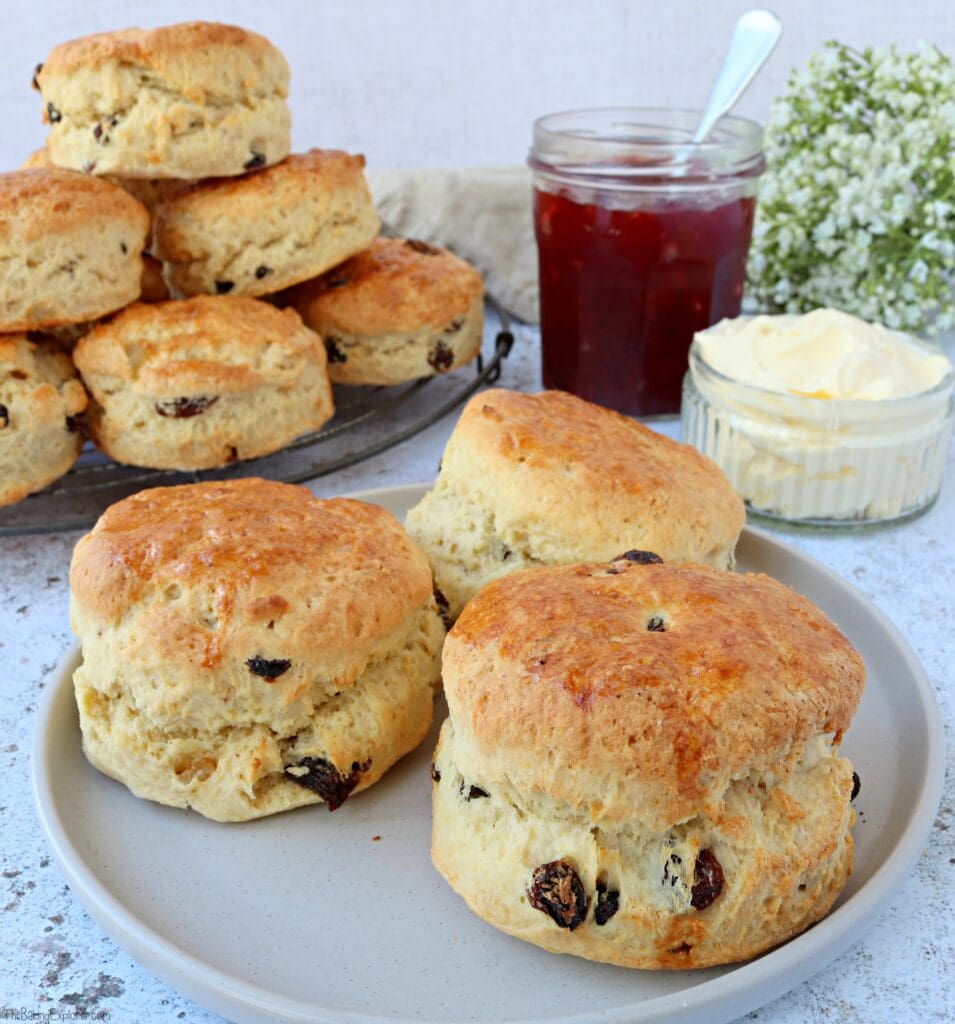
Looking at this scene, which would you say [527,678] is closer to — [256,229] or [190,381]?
[190,381]

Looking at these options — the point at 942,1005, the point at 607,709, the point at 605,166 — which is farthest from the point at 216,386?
the point at 942,1005

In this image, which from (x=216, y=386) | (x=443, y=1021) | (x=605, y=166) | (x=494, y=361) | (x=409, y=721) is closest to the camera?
(x=443, y=1021)

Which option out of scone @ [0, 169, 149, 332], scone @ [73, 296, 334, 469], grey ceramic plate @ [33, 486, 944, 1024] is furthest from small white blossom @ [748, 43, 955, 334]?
scone @ [0, 169, 149, 332]

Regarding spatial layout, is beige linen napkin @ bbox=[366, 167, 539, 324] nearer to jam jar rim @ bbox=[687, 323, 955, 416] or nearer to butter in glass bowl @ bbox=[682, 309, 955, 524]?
butter in glass bowl @ bbox=[682, 309, 955, 524]

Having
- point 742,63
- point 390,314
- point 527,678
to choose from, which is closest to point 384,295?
point 390,314

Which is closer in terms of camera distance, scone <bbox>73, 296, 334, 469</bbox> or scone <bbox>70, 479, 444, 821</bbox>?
scone <bbox>70, 479, 444, 821</bbox>

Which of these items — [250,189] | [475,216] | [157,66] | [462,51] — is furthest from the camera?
[462,51]

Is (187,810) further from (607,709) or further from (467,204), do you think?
(467,204)
